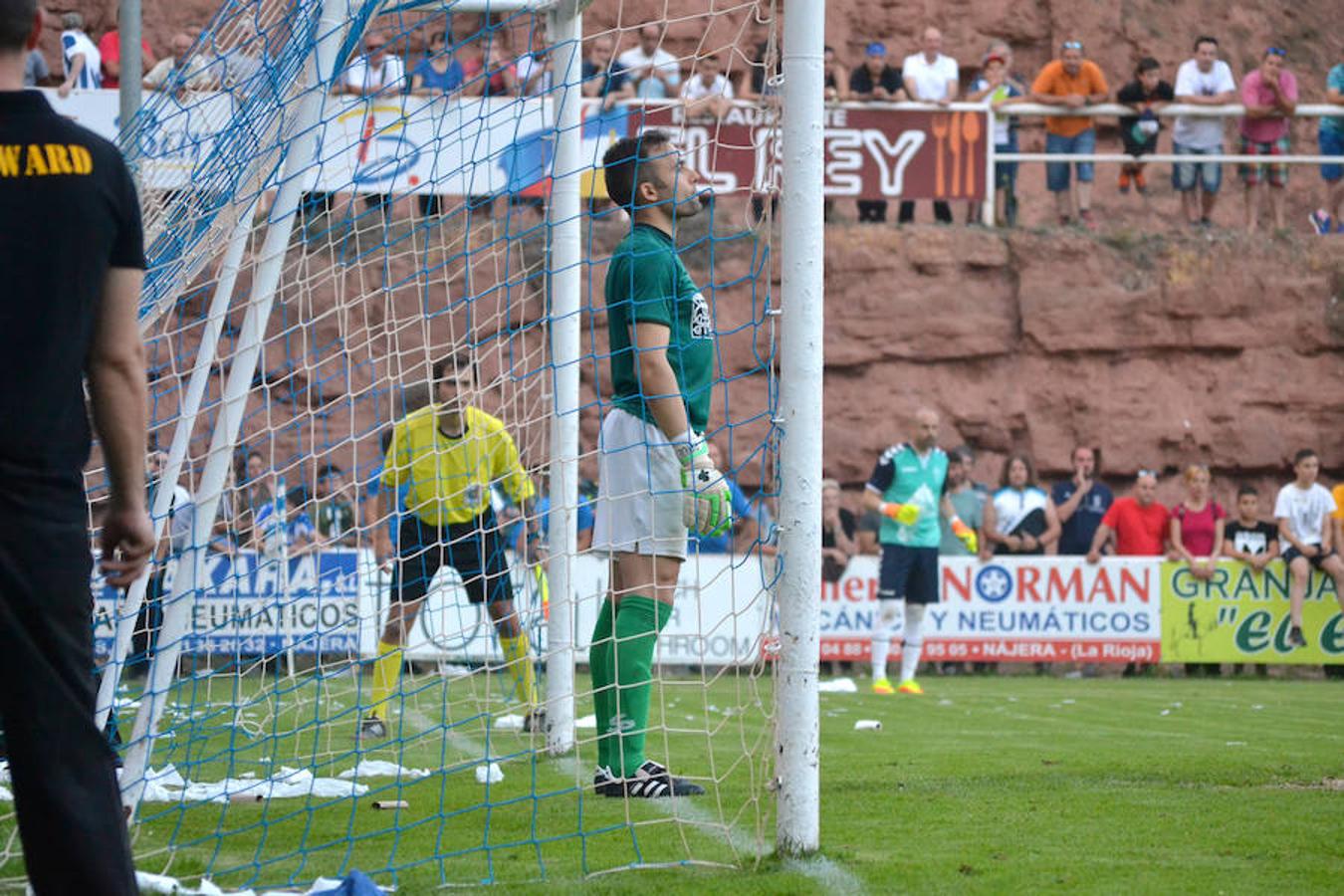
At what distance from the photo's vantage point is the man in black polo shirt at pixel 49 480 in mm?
3428

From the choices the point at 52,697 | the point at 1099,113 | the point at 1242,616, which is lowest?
the point at 1242,616

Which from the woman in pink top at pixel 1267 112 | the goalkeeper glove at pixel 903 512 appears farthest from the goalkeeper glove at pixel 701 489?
the woman in pink top at pixel 1267 112

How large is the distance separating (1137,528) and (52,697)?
1629 cm

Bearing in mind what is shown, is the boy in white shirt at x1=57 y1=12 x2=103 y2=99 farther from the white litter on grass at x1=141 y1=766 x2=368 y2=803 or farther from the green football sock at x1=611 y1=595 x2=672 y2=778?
the green football sock at x1=611 y1=595 x2=672 y2=778

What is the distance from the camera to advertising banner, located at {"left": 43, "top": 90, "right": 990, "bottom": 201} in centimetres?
689

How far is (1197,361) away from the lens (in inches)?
958

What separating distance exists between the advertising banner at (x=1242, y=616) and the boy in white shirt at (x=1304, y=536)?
0.28ft

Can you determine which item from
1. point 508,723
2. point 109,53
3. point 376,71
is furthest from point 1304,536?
point 109,53

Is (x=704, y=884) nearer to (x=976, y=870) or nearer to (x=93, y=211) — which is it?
(x=976, y=870)

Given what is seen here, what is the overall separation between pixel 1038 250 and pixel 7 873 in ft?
65.6

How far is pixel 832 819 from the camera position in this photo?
6176 mm

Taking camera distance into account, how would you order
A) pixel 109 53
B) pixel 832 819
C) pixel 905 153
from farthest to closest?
pixel 905 153, pixel 109 53, pixel 832 819

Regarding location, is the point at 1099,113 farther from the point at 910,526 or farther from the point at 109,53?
the point at 109,53

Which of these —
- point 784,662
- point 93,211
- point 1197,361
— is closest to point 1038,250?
point 1197,361
